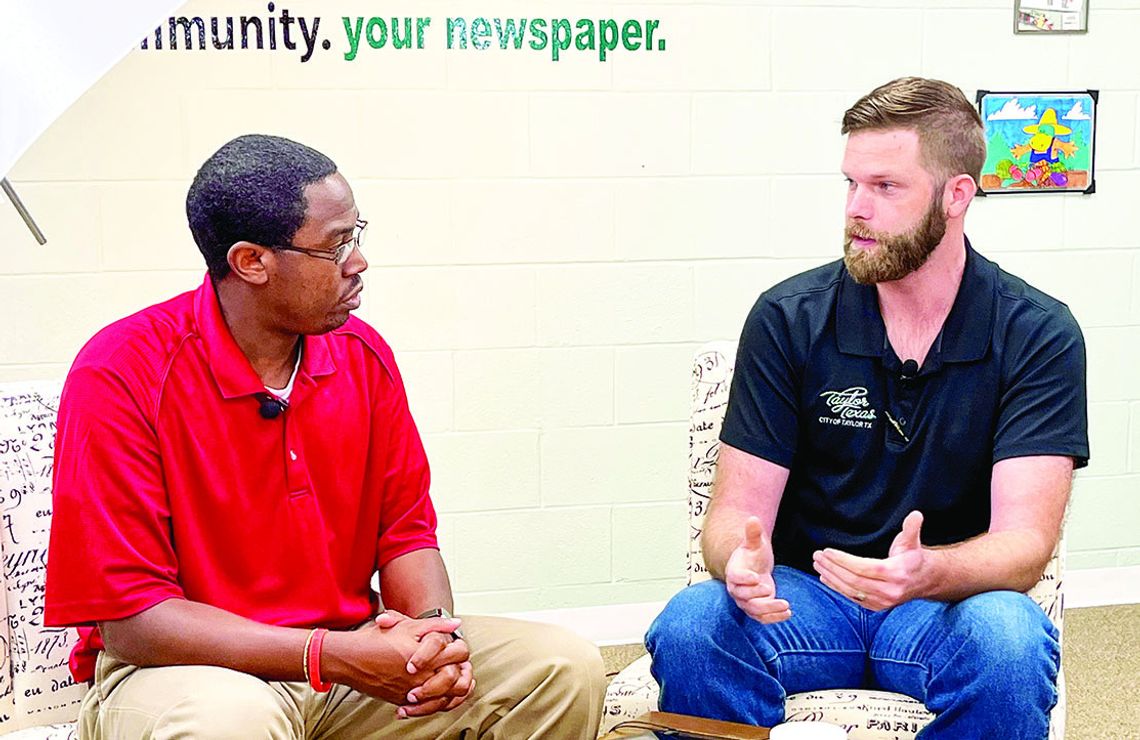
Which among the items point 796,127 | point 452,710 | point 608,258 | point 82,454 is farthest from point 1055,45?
point 82,454

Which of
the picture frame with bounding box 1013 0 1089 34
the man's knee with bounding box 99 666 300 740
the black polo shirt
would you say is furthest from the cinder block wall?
the man's knee with bounding box 99 666 300 740

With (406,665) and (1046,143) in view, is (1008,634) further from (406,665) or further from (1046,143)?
(1046,143)

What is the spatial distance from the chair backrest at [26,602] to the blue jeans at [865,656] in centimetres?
88

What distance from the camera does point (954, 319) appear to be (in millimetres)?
2264

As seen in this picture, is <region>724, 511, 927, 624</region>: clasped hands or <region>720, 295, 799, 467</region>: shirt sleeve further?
<region>720, 295, 799, 467</region>: shirt sleeve

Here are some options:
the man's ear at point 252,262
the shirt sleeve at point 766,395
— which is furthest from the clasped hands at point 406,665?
the shirt sleeve at point 766,395

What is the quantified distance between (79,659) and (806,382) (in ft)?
3.93

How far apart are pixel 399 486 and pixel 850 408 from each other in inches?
28.9

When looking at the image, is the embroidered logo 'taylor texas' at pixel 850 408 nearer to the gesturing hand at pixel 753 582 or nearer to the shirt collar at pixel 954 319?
the shirt collar at pixel 954 319

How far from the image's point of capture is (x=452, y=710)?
200cm

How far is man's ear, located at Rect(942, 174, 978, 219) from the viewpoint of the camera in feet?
7.53

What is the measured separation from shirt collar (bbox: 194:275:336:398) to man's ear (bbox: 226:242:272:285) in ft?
0.21

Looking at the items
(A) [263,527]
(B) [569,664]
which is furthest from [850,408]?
(A) [263,527]

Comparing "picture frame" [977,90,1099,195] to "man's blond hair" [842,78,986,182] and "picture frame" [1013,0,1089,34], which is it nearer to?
"picture frame" [1013,0,1089,34]
